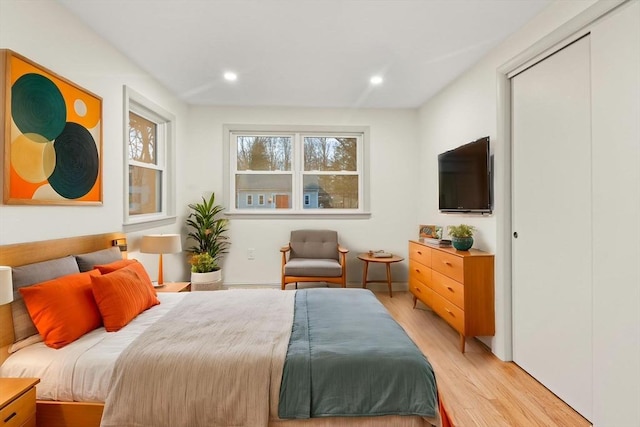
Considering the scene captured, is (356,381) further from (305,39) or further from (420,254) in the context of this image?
(305,39)

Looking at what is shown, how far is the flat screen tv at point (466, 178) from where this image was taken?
2.81 m

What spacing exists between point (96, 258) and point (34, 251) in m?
0.39

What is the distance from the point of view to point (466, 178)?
315 centimetres

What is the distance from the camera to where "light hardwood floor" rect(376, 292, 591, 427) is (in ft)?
6.16

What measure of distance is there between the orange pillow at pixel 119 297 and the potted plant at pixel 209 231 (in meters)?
1.84

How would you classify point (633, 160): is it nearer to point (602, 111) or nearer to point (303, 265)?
point (602, 111)

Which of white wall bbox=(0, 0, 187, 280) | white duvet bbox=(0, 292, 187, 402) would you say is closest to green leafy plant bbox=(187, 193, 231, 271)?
white wall bbox=(0, 0, 187, 280)

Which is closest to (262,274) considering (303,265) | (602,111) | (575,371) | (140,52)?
(303,265)

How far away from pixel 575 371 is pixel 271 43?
3.29 metres

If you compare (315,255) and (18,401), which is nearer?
(18,401)

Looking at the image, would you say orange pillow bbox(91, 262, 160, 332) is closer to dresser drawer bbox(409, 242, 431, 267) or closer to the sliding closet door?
dresser drawer bbox(409, 242, 431, 267)

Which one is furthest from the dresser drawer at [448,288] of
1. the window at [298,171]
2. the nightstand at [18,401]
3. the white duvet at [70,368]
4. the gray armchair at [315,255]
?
the nightstand at [18,401]

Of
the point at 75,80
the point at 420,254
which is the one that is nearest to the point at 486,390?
the point at 420,254

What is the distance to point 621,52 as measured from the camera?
5.49ft
